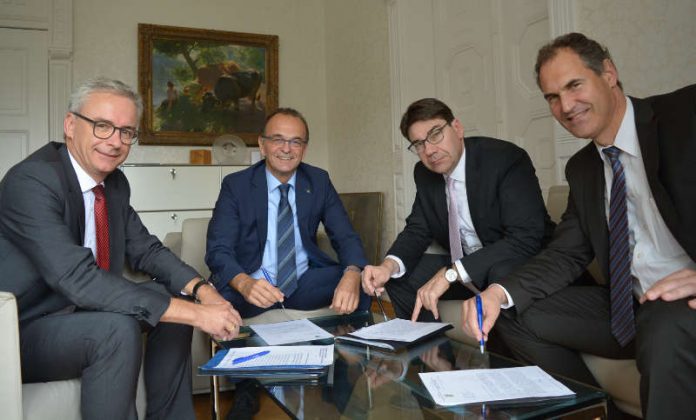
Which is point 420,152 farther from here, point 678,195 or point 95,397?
point 95,397

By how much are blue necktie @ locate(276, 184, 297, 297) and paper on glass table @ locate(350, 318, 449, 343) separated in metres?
0.70

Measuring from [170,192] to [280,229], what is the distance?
9.47 ft

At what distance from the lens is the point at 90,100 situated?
1548 millimetres

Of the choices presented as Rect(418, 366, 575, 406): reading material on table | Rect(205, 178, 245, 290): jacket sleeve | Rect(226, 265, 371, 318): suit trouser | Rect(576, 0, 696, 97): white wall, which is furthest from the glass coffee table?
Rect(576, 0, 696, 97): white wall

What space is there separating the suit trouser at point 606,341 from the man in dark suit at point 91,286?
2.94ft

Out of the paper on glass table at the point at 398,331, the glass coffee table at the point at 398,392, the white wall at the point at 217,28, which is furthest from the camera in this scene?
the white wall at the point at 217,28

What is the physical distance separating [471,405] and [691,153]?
863mm

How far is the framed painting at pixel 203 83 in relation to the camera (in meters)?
5.30

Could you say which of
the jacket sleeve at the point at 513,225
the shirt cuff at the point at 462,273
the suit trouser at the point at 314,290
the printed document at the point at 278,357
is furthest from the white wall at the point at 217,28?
the printed document at the point at 278,357

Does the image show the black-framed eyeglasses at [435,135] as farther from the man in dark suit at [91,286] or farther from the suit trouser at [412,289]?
the man in dark suit at [91,286]

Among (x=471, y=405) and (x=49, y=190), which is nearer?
(x=471, y=405)

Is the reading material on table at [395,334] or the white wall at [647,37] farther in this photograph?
the white wall at [647,37]

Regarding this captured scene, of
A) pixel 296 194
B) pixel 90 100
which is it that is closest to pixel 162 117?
pixel 296 194

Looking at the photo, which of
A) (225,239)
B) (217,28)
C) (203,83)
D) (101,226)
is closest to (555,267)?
(225,239)
